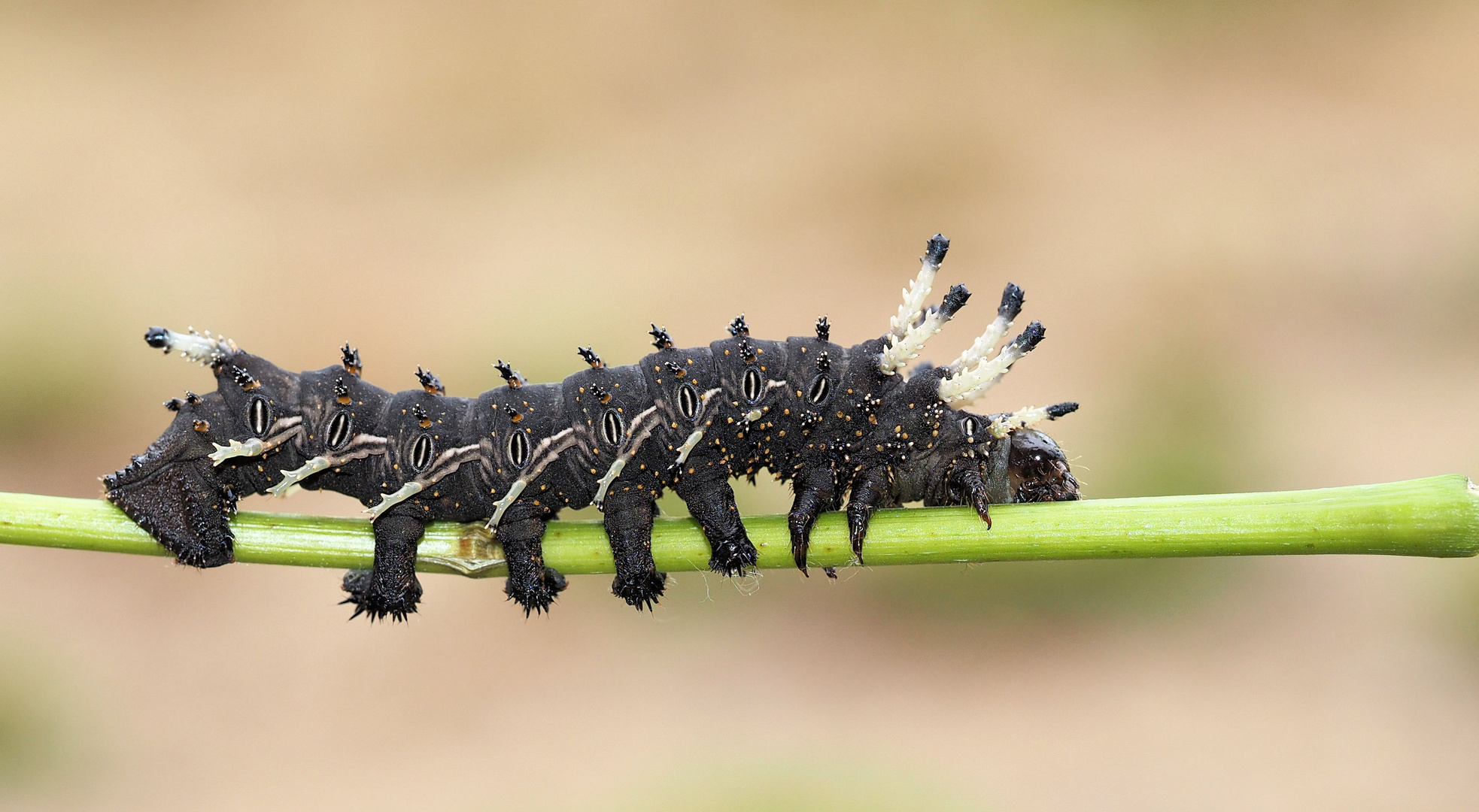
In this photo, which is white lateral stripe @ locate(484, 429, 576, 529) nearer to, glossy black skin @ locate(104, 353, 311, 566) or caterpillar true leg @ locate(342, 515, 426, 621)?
caterpillar true leg @ locate(342, 515, 426, 621)

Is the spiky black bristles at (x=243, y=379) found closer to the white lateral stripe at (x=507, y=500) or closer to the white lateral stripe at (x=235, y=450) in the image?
the white lateral stripe at (x=235, y=450)

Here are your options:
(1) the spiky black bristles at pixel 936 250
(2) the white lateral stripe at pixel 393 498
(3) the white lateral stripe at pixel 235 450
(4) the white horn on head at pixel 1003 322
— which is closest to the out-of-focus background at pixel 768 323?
(2) the white lateral stripe at pixel 393 498

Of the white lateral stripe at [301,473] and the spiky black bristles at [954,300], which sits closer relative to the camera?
the spiky black bristles at [954,300]

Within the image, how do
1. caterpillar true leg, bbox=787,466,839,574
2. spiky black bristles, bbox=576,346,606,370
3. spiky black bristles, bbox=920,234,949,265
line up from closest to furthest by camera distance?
caterpillar true leg, bbox=787,466,839,574
spiky black bristles, bbox=920,234,949,265
spiky black bristles, bbox=576,346,606,370

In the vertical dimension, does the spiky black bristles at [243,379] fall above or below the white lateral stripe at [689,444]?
above

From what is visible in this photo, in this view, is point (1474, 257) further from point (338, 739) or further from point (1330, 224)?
point (338, 739)

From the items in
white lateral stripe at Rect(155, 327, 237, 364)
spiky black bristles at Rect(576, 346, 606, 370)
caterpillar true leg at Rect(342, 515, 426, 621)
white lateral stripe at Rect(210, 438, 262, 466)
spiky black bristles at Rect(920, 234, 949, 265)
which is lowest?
caterpillar true leg at Rect(342, 515, 426, 621)

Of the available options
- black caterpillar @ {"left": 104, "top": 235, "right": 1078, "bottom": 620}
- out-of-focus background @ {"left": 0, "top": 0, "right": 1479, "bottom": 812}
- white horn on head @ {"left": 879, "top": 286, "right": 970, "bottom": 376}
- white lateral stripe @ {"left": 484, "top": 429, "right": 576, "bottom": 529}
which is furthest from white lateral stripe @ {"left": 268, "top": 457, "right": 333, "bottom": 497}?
out-of-focus background @ {"left": 0, "top": 0, "right": 1479, "bottom": 812}
